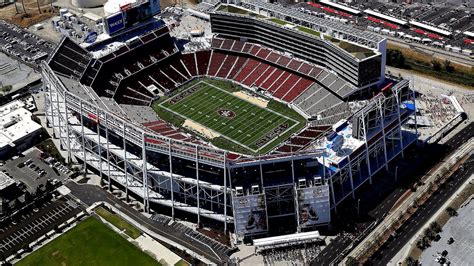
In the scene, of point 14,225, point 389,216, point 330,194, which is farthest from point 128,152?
point 389,216

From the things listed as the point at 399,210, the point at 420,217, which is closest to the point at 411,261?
the point at 420,217

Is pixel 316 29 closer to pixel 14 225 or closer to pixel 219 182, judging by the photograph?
pixel 219 182

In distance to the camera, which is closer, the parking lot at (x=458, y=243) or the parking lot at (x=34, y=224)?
the parking lot at (x=458, y=243)

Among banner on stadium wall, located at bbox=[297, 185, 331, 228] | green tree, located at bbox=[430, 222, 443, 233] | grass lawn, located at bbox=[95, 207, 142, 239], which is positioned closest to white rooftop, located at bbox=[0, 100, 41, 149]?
grass lawn, located at bbox=[95, 207, 142, 239]

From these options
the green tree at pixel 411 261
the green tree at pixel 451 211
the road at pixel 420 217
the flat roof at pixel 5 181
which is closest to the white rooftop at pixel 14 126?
the flat roof at pixel 5 181

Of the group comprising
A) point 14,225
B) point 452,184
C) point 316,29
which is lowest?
point 14,225

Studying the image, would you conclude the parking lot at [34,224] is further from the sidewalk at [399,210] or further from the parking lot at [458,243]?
the parking lot at [458,243]

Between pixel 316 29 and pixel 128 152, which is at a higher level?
pixel 316 29
